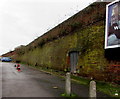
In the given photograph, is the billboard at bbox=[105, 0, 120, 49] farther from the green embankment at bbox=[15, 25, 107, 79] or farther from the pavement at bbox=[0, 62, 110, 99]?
the pavement at bbox=[0, 62, 110, 99]

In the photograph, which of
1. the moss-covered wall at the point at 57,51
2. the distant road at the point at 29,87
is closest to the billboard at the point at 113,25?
the distant road at the point at 29,87

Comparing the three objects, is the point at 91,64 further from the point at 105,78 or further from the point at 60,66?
the point at 60,66

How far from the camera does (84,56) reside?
13391 millimetres

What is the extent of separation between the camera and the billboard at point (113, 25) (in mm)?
9906

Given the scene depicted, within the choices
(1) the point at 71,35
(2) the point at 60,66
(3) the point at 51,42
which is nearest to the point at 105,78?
(1) the point at 71,35

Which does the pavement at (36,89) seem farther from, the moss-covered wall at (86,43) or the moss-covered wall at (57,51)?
the moss-covered wall at (57,51)

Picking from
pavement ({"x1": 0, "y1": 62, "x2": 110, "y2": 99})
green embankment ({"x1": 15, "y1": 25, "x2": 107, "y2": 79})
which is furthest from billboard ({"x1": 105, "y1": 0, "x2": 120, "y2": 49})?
pavement ({"x1": 0, "y1": 62, "x2": 110, "y2": 99})

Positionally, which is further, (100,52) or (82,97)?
(100,52)

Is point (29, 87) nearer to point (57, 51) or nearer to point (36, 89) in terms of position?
point (36, 89)

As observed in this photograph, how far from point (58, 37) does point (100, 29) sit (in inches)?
330

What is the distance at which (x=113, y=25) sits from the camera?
10219mm

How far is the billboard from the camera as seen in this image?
991cm

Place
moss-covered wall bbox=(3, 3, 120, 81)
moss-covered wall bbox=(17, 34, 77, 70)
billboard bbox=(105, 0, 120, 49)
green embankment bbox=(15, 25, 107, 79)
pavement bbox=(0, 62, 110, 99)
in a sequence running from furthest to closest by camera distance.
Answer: moss-covered wall bbox=(17, 34, 77, 70) → green embankment bbox=(15, 25, 107, 79) → moss-covered wall bbox=(3, 3, 120, 81) → billboard bbox=(105, 0, 120, 49) → pavement bbox=(0, 62, 110, 99)

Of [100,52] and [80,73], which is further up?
[100,52]
